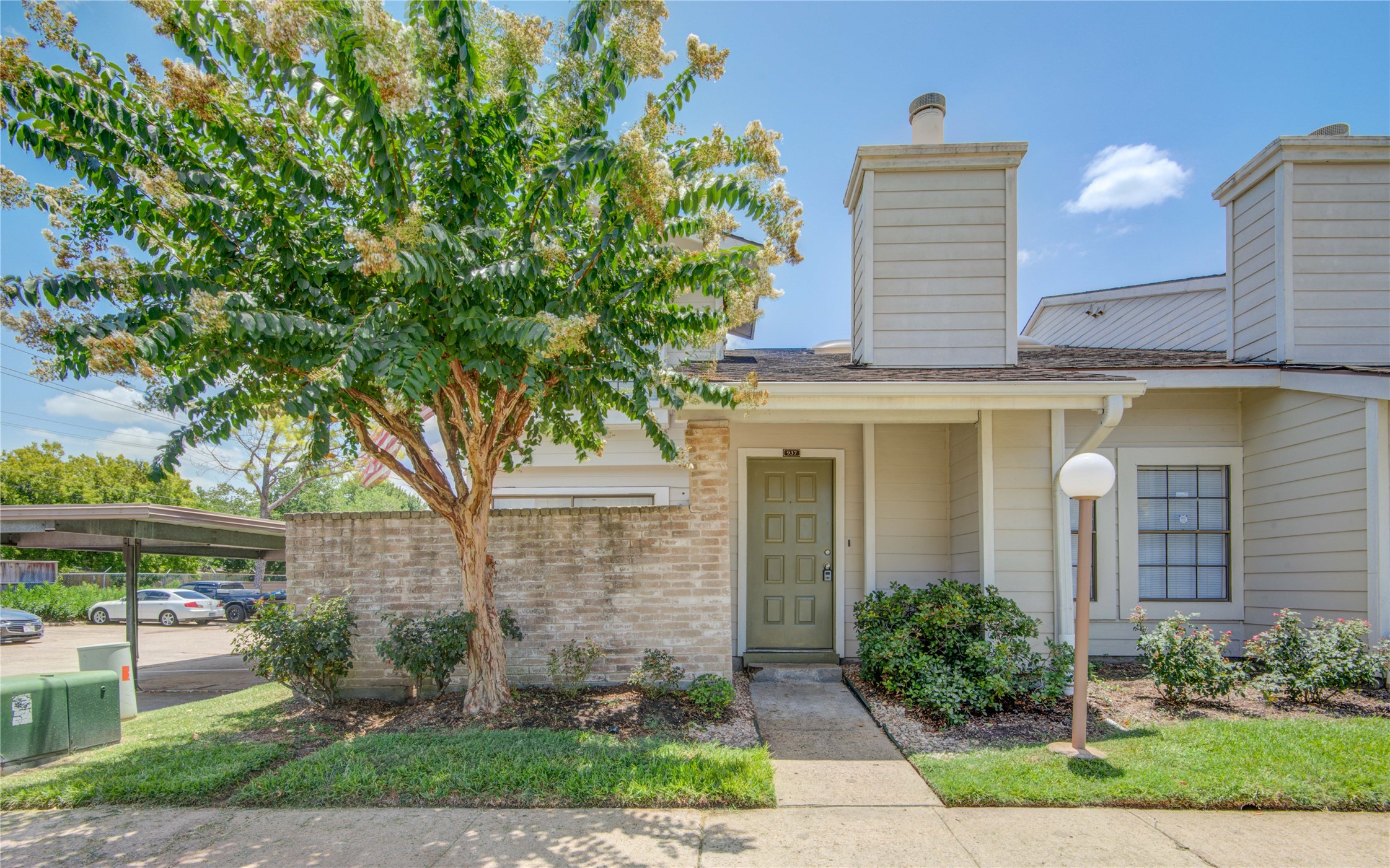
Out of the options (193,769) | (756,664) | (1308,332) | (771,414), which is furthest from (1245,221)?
(193,769)

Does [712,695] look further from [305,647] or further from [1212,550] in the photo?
[1212,550]

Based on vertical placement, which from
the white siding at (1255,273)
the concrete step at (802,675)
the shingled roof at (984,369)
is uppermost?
the white siding at (1255,273)

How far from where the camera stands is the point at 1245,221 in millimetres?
7684

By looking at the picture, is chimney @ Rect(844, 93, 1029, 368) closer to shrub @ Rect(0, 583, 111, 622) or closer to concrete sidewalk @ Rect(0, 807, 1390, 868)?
concrete sidewalk @ Rect(0, 807, 1390, 868)

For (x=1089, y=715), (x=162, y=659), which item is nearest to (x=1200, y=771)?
(x=1089, y=715)

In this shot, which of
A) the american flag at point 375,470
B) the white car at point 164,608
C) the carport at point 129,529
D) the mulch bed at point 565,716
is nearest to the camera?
the mulch bed at point 565,716

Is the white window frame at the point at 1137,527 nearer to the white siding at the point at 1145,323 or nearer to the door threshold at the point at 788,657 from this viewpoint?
the white siding at the point at 1145,323

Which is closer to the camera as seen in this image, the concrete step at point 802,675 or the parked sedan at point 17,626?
the concrete step at point 802,675

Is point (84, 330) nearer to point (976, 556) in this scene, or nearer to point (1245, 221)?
point (976, 556)

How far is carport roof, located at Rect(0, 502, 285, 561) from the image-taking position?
7570 mm

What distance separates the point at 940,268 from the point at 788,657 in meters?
4.43

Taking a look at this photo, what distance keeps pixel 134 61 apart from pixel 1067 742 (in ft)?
24.5

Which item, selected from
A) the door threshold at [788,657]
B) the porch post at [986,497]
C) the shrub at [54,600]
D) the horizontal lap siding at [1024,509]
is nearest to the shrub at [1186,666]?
the horizontal lap siding at [1024,509]

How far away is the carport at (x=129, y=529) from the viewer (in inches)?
297
